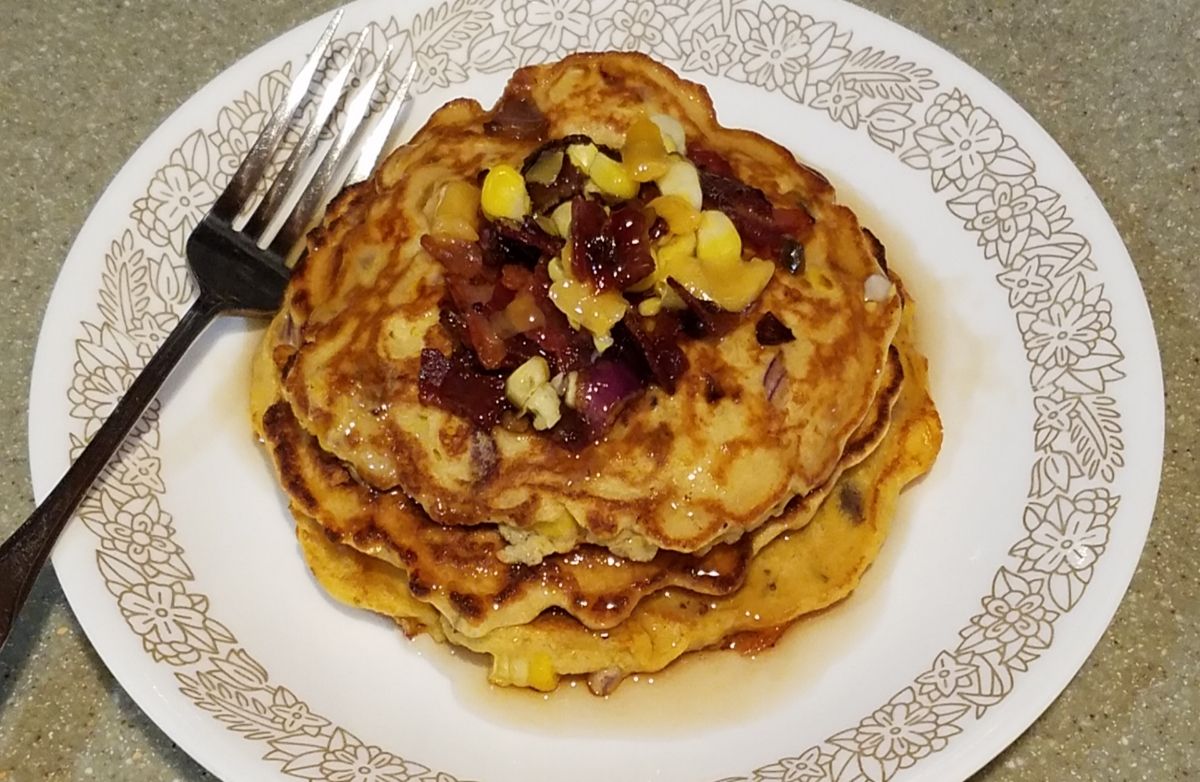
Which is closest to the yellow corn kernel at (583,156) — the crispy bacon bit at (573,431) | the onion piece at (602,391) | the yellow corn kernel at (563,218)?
the yellow corn kernel at (563,218)

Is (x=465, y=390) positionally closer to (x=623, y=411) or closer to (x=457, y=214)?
(x=623, y=411)

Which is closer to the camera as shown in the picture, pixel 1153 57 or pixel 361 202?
pixel 361 202

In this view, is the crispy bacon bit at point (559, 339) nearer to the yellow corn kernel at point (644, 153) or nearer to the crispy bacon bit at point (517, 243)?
the crispy bacon bit at point (517, 243)

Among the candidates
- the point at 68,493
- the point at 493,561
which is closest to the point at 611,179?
the point at 493,561

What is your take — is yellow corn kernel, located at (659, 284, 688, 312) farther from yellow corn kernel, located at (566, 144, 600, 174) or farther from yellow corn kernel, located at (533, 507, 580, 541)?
yellow corn kernel, located at (533, 507, 580, 541)

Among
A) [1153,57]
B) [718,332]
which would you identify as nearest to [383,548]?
[718,332]

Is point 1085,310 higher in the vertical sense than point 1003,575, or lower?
higher

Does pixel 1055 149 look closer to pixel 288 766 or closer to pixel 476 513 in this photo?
pixel 476 513
